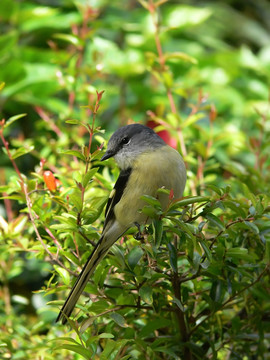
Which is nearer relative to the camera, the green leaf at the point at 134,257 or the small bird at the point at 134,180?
the green leaf at the point at 134,257

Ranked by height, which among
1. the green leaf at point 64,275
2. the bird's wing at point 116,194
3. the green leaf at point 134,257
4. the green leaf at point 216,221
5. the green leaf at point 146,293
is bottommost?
the green leaf at point 64,275

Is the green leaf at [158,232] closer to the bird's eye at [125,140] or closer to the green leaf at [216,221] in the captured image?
the green leaf at [216,221]

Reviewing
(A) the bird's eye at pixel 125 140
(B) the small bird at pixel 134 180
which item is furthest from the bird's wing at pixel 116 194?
(A) the bird's eye at pixel 125 140

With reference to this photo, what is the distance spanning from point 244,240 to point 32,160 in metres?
1.56

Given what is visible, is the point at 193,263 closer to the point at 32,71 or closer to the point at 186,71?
the point at 32,71

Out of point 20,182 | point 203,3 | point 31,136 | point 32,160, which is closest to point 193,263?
point 20,182

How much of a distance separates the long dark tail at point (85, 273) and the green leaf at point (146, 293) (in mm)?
131

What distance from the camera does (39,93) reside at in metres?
2.64

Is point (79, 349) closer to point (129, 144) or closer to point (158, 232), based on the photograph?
point (158, 232)

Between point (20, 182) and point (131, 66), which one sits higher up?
point (20, 182)

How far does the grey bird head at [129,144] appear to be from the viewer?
1.42 m

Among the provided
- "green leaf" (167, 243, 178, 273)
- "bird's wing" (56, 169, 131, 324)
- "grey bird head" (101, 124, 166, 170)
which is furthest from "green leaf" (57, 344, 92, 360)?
"grey bird head" (101, 124, 166, 170)

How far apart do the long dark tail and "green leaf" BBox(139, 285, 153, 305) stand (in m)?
0.13

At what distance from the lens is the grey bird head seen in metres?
1.42
